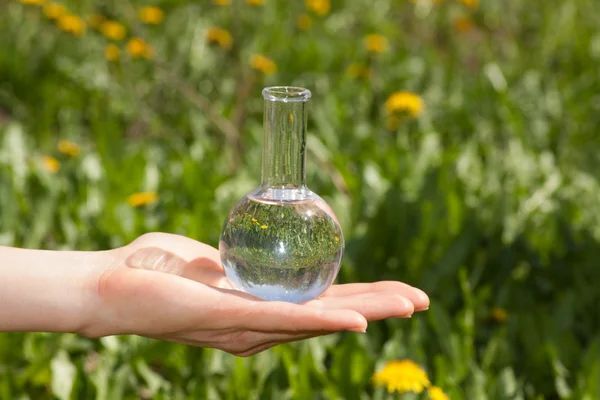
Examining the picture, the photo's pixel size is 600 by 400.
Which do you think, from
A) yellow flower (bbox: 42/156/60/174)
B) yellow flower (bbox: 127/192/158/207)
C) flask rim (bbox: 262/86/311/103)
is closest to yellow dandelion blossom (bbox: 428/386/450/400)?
flask rim (bbox: 262/86/311/103)

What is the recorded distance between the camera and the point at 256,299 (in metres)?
1.60

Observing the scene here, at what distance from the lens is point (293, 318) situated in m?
1.48

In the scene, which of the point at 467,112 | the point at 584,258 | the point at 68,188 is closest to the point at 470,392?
the point at 584,258

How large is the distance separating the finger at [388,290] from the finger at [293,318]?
0.66ft

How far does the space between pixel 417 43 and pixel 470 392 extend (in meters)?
3.90

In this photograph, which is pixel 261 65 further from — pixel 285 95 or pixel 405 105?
pixel 285 95

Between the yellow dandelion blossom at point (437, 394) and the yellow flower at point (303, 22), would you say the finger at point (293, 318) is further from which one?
the yellow flower at point (303, 22)

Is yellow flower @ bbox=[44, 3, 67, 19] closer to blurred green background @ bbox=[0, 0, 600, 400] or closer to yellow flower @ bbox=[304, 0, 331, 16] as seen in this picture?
blurred green background @ bbox=[0, 0, 600, 400]

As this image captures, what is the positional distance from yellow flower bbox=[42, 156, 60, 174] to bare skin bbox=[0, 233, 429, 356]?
190 cm

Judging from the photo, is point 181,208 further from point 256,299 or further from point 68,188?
point 256,299

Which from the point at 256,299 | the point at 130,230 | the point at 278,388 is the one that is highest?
the point at 256,299

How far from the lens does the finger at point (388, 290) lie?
165 cm

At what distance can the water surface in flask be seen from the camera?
1.57 meters

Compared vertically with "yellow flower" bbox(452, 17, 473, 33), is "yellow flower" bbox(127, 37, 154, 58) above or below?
below
